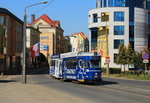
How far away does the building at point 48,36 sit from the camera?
448 feet

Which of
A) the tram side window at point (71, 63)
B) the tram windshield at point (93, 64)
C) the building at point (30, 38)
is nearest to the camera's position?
the tram windshield at point (93, 64)

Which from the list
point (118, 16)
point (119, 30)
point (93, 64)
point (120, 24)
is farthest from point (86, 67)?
point (118, 16)

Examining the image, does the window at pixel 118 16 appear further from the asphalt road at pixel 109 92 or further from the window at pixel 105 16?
the asphalt road at pixel 109 92

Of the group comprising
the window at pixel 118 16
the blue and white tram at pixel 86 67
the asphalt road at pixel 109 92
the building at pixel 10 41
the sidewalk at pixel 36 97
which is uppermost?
the window at pixel 118 16

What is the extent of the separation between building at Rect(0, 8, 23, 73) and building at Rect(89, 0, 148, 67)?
19633 mm

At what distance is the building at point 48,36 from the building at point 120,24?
168ft

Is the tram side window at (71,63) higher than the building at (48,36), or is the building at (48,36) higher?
the building at (48,36)

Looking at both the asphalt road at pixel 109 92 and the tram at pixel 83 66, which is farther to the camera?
the tram at pixel 83 66

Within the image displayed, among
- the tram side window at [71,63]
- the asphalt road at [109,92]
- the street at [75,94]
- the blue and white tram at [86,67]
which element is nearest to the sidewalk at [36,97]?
the street at [75,94]

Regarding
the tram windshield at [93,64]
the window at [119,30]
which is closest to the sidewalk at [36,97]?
the tram windshield at [93,64]

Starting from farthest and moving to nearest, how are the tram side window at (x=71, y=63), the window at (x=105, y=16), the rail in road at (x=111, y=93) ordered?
the window at (x=105, y=16) → the tram side window at (x=71, y=63) → the rail in road at (x=111, y=93)

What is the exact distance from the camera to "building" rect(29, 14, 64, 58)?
136 metres

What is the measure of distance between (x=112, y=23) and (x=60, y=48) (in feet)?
276

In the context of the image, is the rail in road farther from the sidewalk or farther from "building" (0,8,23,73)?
"building" (0,8,23,73)
